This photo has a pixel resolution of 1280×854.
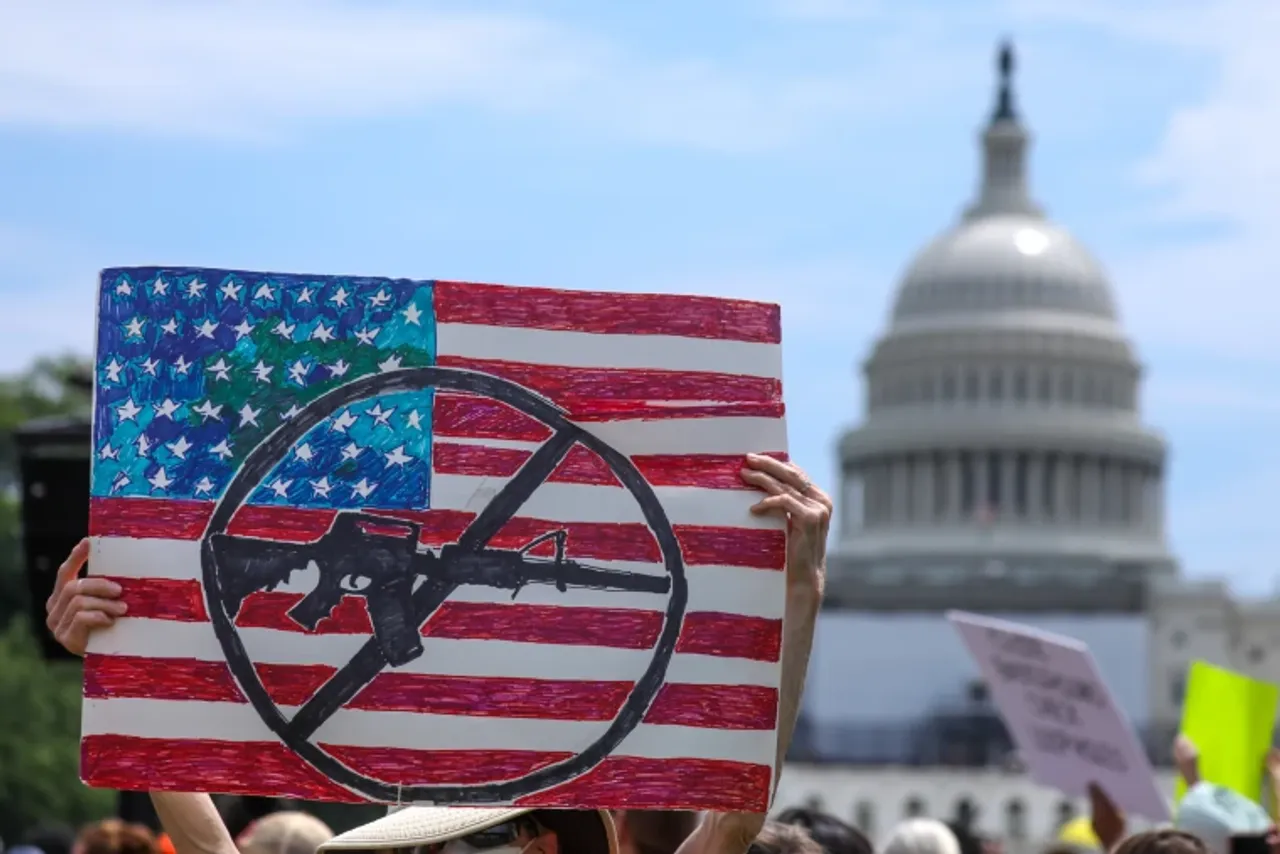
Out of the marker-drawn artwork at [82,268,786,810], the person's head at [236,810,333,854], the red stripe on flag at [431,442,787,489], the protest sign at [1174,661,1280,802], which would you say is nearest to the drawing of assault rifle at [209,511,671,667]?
the marker-drawn artwork at [82,268,786,810]

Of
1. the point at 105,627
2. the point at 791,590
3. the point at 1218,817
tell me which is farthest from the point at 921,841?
the point at 105,627

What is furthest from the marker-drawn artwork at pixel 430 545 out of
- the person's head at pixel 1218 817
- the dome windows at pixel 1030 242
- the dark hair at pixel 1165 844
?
the dome windows at pixel 1030 242

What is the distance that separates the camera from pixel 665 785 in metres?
5.95

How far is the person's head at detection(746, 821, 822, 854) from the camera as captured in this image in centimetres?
762

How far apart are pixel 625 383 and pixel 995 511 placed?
419 ft

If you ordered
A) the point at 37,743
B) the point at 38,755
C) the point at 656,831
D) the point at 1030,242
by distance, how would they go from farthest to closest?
the point at 1030,242
the point at 37,743
the point at 38,755
the point at 656,831

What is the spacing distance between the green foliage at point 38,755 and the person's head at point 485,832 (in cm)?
5625

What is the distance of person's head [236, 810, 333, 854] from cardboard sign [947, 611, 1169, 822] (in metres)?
4.25

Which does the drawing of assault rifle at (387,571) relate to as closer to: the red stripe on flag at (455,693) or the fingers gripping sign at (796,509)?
the red stripe on flag at (455,693)

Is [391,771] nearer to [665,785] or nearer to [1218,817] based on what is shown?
[665,785]

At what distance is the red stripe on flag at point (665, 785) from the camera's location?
5.92 meters

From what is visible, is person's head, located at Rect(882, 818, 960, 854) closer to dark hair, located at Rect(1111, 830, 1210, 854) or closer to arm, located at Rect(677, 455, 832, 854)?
dark hair, located at Rect(1111, 830, 1210, 854)

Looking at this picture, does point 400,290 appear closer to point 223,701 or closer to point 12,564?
point 223,701

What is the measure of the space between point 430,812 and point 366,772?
6.2 inches
